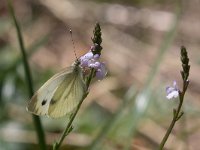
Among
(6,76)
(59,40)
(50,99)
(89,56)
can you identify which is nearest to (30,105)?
(50,99)

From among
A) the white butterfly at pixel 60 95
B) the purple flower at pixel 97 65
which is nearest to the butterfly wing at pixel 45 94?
the white butterfly at pixel 60 95

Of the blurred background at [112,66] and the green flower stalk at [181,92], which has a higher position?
the blurred background at [112,66]

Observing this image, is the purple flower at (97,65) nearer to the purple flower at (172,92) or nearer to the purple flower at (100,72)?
the purple flower at (100,72)

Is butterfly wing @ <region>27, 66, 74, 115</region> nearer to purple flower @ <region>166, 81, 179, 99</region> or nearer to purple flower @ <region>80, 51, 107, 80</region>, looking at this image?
purple flower @ <region>80, 51, 107, 80</region>

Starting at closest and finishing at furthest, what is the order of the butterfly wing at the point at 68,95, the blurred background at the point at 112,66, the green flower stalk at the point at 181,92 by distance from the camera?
the green flower stalk at the point at 181,92 → the butterfly wing at the point at 68,95 → the blurred background at the point at 112,66

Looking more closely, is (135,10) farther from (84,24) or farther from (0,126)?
(0,126)

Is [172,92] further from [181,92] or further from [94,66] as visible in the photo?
[94,66]

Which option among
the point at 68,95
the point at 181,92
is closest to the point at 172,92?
the point at 181,92
